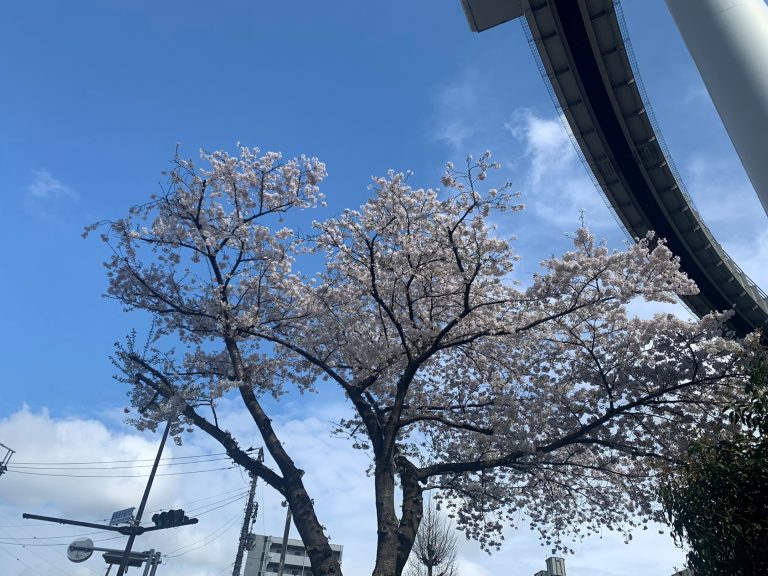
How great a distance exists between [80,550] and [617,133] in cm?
2666

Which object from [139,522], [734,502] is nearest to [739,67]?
[734,502]

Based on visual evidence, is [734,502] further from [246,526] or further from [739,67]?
[246,526]

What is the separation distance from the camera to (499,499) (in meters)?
15.2

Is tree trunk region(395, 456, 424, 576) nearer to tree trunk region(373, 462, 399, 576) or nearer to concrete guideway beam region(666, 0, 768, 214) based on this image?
tree trunk region(373, 462, 399, 576)

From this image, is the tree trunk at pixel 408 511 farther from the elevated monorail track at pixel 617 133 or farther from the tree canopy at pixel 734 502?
the elevated monorail track at pixel 617 133

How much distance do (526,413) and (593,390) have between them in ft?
5.67

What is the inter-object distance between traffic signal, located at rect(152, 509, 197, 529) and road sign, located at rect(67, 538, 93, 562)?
540cm

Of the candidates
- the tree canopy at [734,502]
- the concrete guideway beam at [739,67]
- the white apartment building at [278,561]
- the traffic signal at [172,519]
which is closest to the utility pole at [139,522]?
the traffic signal at [172,519]

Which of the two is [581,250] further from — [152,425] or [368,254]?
[152,425]

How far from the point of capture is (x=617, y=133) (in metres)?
21.0

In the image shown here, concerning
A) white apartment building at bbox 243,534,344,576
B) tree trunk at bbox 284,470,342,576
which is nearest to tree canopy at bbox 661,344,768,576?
tree trunk at bbox 284,470,342,576

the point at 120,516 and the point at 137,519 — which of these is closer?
the point at 137,519

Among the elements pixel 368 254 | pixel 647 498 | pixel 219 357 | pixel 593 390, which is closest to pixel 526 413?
pixel 593 390

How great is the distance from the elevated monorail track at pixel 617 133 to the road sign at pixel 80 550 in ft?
80.6
